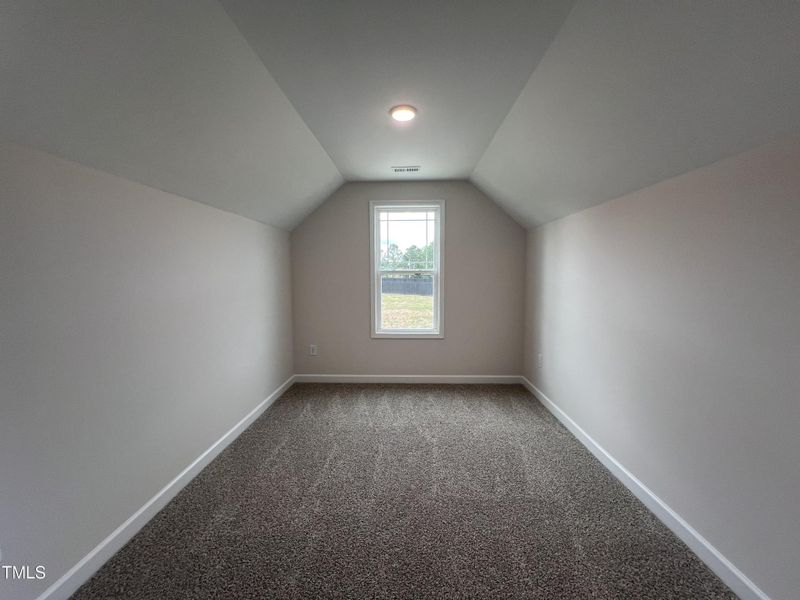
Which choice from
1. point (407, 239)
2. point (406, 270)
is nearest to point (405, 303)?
point (406, 270)

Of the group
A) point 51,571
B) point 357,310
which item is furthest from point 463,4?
point 357,310

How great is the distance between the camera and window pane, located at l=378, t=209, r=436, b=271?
4125mm

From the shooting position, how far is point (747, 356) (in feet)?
4.60

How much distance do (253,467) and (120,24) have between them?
2.43m

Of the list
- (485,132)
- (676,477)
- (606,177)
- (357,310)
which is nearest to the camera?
(676,477)

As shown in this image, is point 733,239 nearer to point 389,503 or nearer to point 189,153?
point 389,503

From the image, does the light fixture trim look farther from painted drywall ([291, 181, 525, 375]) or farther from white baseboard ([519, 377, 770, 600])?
white baseboard ([519, 377, 770, 600])

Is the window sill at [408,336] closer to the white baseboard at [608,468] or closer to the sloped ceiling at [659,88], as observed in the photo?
the white baseboard at [608,468]

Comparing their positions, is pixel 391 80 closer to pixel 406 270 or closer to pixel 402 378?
pixel 406 270

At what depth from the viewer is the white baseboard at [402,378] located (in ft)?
13.5

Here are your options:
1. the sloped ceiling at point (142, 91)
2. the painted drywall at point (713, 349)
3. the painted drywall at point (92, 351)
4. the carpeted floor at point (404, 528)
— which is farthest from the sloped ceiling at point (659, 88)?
the painted drywall at point (92, 351)

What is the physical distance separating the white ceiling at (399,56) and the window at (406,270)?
5.12ft

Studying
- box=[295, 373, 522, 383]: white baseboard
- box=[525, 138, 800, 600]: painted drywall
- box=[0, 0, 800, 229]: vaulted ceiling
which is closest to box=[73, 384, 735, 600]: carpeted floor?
box=[525, 138, 800, 600]: painted drywall

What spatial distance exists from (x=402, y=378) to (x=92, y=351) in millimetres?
3057
